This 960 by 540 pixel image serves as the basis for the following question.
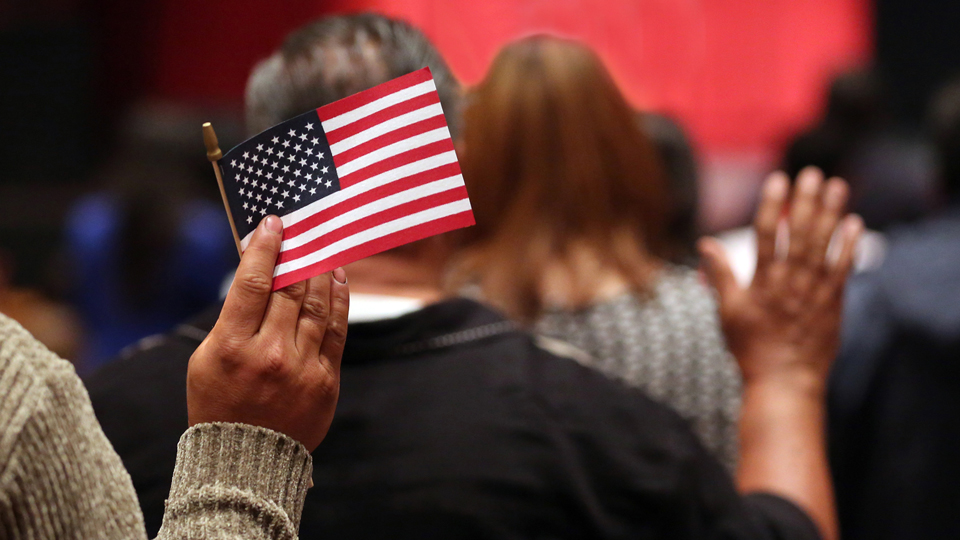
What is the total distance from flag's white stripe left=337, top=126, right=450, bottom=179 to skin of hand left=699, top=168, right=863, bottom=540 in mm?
788

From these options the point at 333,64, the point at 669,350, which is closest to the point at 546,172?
the point at 669,350

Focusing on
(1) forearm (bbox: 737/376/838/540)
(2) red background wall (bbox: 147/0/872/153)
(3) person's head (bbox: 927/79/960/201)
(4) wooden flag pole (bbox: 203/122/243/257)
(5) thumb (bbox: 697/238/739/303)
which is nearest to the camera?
(4) wooden flag pole (bbox: 203/122/243/257)

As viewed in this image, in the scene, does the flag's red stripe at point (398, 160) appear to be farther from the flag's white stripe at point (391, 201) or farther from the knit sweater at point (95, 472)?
the knit sweater at point (95, 472)

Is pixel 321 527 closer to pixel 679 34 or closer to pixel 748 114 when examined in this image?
pixel 679 34

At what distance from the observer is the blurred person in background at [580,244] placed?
1.93 metres

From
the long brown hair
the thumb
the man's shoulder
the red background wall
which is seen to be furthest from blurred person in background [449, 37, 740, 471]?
the red background wall

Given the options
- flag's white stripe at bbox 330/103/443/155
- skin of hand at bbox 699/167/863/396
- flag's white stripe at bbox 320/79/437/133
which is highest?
flag's white stripe at bbox 320/79/437/133

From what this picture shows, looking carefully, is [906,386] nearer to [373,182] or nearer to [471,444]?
[471,444]

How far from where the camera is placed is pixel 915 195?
3.99 meters

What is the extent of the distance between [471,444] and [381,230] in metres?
0.40

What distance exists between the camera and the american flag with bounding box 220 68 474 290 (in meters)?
0.80

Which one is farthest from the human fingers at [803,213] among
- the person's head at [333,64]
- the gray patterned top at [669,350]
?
the person's head at [333,64]

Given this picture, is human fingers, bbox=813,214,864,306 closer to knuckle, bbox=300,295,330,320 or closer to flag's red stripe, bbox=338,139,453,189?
flag's red stripe, bbox=338,139,453,189

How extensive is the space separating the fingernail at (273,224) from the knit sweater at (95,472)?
16cm
